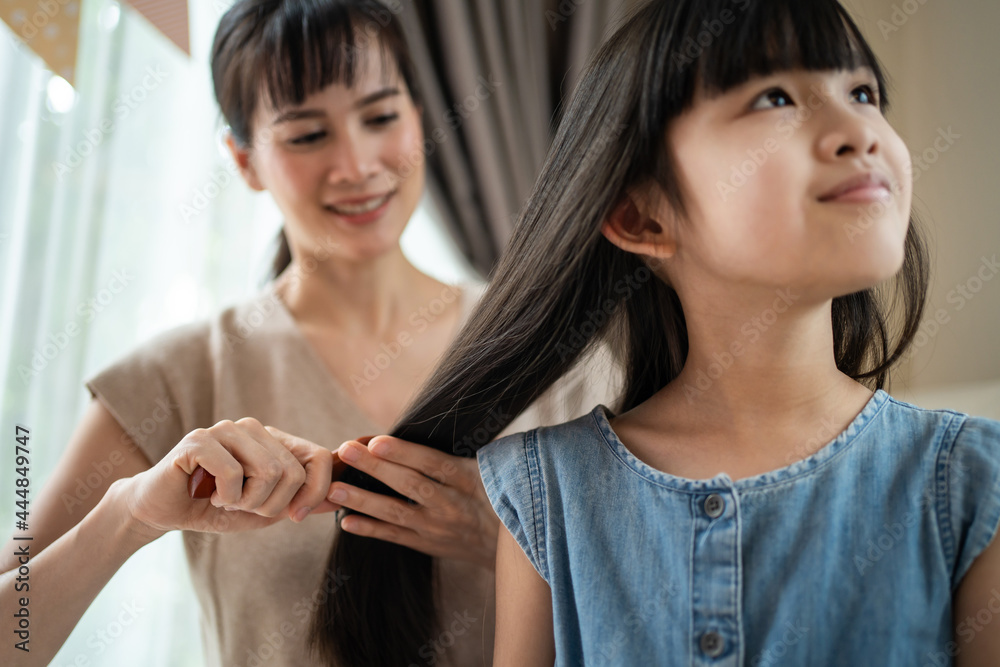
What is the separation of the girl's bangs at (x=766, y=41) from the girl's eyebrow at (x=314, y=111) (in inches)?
24.9

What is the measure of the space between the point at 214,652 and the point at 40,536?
0.31 metres

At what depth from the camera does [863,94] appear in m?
0.77

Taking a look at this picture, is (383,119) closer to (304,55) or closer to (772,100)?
(304,55)

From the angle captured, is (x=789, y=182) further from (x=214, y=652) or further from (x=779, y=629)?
(x=214, y=652)

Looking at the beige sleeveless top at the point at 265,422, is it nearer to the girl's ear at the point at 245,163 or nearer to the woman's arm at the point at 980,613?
the girl's ear at the point at 245,163

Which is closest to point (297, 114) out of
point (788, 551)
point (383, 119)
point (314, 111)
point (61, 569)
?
point (314, 111)

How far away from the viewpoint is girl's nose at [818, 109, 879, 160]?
0.70 metres

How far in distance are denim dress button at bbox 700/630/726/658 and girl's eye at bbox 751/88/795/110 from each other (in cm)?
50

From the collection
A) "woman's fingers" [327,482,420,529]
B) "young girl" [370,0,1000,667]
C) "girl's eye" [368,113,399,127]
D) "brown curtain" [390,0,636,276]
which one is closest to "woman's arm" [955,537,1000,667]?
"young girl" [370,0,1000,667]

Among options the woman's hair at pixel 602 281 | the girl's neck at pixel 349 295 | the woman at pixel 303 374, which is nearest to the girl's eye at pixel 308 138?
the woman at pixel 303 374

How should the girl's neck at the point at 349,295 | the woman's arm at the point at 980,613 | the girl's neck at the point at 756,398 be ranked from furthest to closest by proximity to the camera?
1. the girl's neck at the point at 349,295
2. the girl's neck at the point at 756,398
3. the woman's arm at the point at 980,613

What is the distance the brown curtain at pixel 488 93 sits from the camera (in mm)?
1866

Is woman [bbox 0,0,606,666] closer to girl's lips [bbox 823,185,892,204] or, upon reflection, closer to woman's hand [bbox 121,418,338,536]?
woman's hand [bbox 121,418,338,536]

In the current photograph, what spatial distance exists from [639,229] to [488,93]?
1123mm
